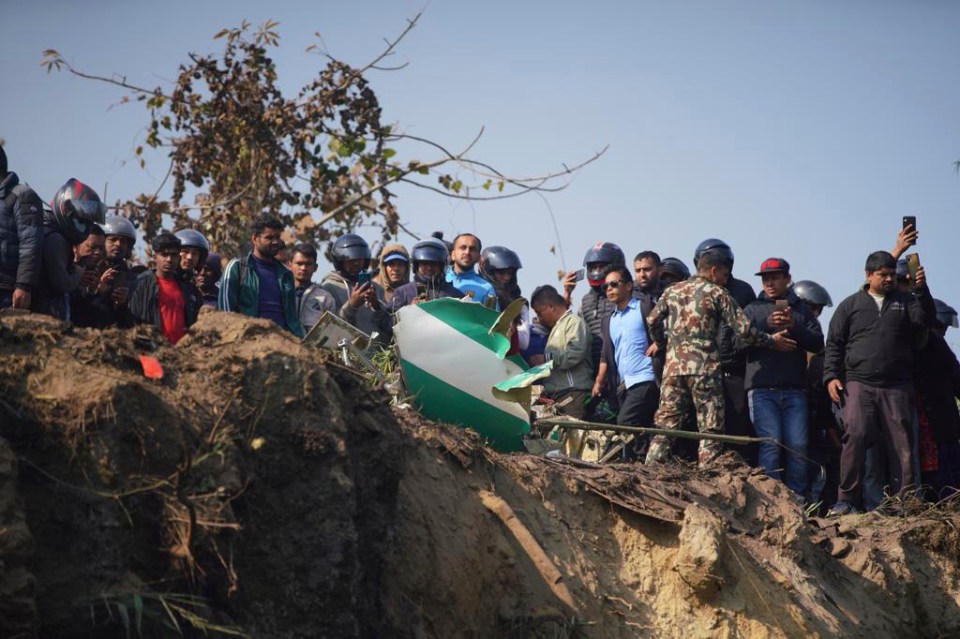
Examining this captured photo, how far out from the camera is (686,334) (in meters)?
10.1

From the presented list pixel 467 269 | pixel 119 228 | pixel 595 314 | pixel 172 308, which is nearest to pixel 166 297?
pixel 172 308

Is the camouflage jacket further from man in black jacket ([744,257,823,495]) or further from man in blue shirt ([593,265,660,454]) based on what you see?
man in blue shirt ([593,265,660,454])

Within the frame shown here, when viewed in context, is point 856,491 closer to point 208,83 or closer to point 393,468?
point 393,468

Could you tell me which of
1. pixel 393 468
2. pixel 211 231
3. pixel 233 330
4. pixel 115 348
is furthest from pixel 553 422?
pixel 211 231

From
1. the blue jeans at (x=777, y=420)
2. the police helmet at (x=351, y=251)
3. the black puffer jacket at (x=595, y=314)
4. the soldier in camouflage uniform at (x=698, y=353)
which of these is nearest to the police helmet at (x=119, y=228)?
the police helmet at (x=351, y=251)

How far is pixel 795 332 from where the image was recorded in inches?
412

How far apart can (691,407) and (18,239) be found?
213 inches

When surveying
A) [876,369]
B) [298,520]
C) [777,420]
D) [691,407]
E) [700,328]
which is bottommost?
[298,520]

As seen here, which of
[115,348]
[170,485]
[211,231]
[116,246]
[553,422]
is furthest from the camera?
[211,231]

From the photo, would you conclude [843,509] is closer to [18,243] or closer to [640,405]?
[640,405]

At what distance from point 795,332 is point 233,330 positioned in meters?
6.16

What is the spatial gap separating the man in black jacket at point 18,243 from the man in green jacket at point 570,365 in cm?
450

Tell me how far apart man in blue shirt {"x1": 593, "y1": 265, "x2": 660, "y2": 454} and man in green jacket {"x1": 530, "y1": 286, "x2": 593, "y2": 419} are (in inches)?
6.3

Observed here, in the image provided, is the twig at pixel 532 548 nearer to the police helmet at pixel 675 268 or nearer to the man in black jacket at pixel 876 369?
the man in black jacket at pixel 876 369
